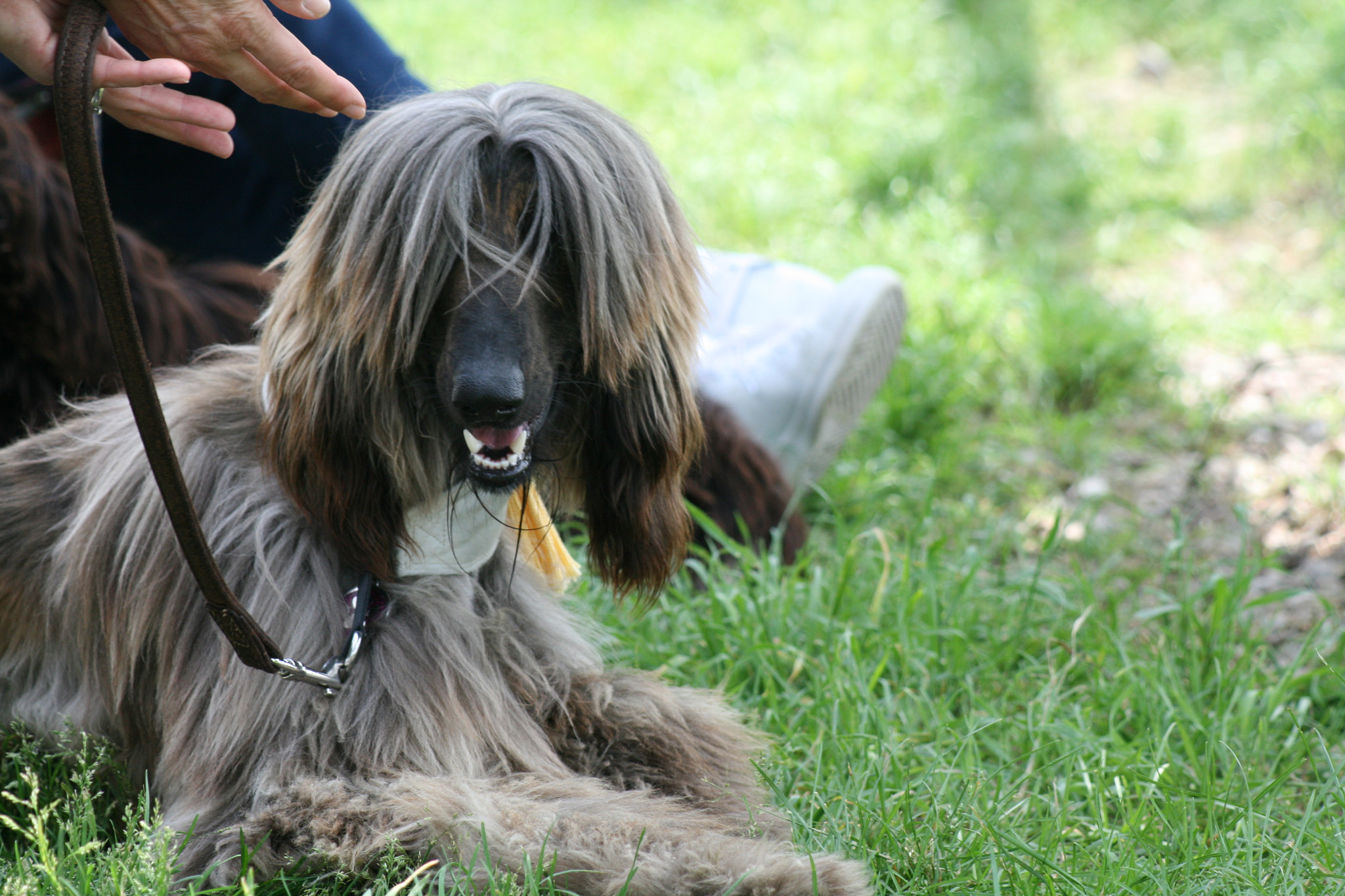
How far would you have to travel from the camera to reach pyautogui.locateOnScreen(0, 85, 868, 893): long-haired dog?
78.9 inches

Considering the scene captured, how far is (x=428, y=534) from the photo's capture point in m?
2.27

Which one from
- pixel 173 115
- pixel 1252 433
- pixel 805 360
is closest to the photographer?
pixel 173 115

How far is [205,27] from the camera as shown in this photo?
6.74 ft

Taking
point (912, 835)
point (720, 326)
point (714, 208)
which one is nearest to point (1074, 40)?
point (714, 208)

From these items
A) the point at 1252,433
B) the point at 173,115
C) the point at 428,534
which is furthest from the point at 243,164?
the point at 1252,433

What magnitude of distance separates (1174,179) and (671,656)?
14.4ft

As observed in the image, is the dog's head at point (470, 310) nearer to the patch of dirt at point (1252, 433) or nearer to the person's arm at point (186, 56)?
the person's arm at point (186, 56)

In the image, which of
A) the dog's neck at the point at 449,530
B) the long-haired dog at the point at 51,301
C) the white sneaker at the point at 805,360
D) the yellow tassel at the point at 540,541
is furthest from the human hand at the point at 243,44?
the white sneaker at the point at 805,360

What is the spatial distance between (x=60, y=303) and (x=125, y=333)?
4.60 ft

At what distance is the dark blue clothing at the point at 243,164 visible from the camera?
3672mm

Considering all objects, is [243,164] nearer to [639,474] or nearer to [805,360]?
[805,360]

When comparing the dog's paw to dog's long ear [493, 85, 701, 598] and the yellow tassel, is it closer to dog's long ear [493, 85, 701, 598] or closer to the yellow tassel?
dog's long ear [493, 85, 701, 598]

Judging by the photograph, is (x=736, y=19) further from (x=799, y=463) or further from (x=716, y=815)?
(x=716, y=815)

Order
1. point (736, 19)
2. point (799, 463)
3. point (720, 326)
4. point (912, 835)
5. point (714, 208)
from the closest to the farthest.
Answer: point (912, 835)
point (799, 463)
point (720, 326)
point (714, 208)
point (736, 19)
